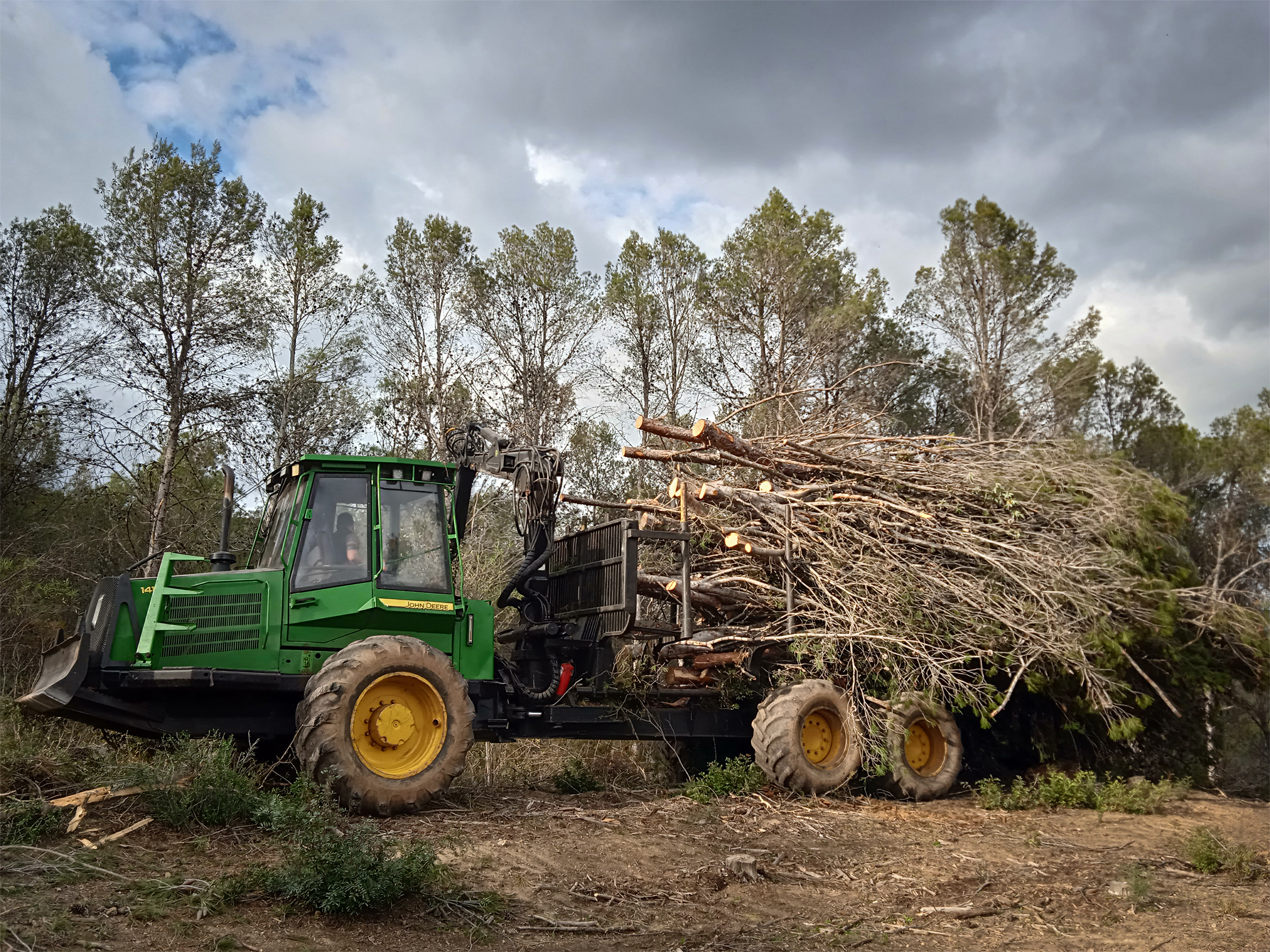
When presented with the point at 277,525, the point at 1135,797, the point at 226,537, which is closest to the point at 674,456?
the point at 277,525

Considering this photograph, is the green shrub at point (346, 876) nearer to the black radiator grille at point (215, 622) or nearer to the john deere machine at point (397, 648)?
the john deere machine at point (397, 648)

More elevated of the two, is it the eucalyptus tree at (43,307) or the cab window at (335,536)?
the eucalyptus tree at (43,307)

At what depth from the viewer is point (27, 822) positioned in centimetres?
545

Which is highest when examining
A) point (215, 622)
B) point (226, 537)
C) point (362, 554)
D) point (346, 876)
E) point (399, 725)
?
point (226, 537)

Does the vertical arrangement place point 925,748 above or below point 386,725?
below

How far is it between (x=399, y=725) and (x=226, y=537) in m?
2.05

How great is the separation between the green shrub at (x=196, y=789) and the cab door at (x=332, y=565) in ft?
4.31

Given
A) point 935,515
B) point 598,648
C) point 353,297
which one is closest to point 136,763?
point 598,648

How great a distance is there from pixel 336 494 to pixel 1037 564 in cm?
685

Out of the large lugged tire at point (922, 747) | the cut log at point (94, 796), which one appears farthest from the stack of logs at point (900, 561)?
the cut log at point (94, 796)

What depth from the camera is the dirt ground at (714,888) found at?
4.59 m

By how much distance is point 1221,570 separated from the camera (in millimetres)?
23203

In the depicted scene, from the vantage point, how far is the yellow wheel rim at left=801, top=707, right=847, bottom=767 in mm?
9648

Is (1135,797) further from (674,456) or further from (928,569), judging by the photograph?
(674,456)
